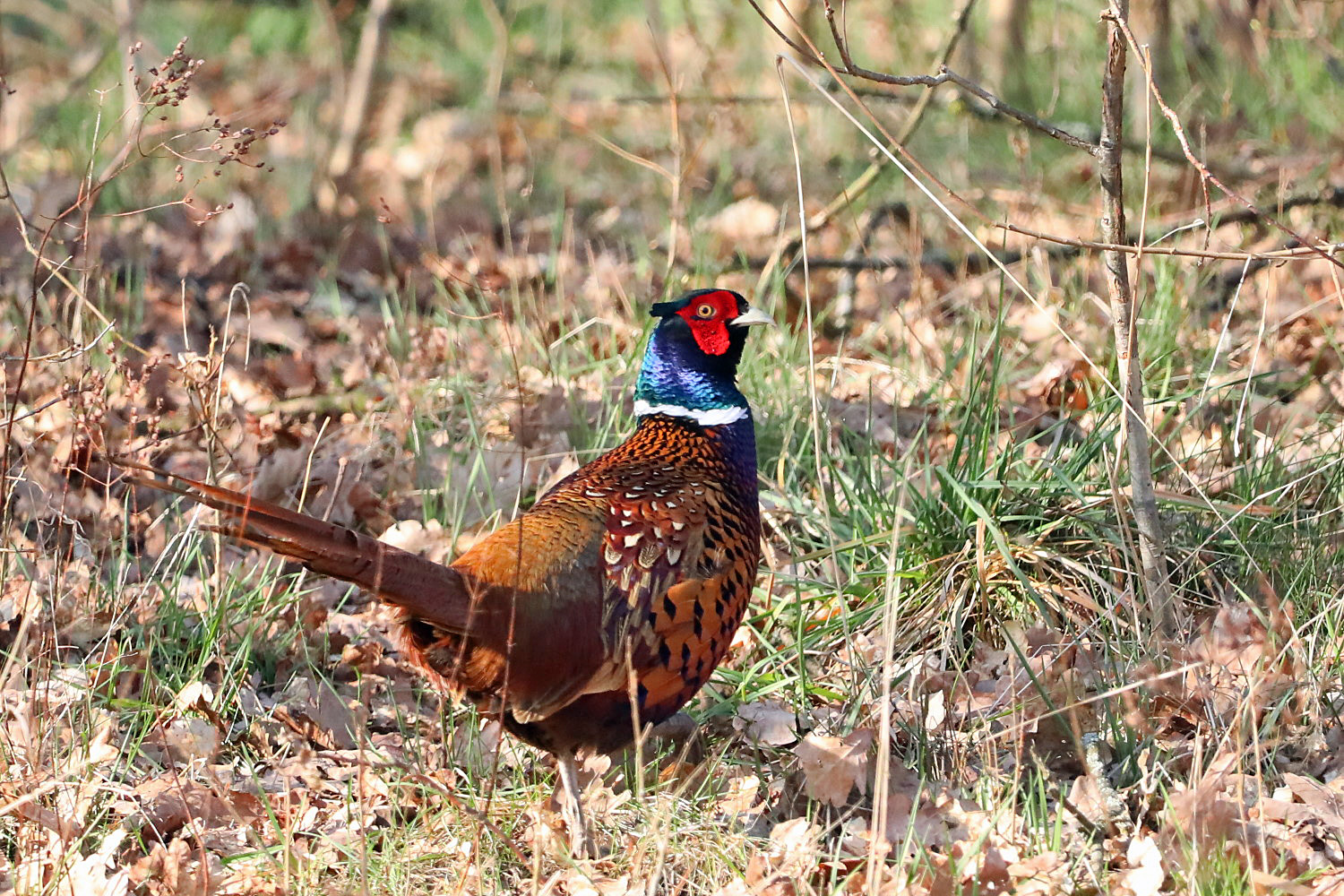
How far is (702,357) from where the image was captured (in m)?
3.39

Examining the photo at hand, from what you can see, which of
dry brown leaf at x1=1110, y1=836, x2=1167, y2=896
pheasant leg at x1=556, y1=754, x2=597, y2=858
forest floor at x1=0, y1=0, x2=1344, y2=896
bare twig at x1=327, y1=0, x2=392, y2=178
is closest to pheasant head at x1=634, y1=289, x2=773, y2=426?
forest floor at x1=0, y1=0, x2=1344, y2=896

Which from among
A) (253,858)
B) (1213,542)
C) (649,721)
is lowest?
(253,858)

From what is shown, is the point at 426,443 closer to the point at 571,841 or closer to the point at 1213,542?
the point at 571,841

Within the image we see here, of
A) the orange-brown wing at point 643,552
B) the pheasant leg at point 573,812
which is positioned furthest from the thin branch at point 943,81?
the pheasant leg at point 573,812

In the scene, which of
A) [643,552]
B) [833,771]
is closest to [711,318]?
[643,552]

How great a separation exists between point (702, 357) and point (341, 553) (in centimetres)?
132

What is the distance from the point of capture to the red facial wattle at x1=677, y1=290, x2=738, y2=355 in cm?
338

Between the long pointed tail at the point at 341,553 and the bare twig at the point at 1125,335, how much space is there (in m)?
1.45

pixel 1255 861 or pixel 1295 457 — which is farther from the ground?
pixel 1295 457

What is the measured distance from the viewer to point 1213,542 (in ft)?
11.4

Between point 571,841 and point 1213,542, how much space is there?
177 cm

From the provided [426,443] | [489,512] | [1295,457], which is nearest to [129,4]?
[426,443]

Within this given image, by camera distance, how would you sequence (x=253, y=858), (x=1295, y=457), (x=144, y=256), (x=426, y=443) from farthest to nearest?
1. (x=144, y=256)
2. (x=426, y=443)
3. (x=1295, y=457)
4. (x=253, y=858)

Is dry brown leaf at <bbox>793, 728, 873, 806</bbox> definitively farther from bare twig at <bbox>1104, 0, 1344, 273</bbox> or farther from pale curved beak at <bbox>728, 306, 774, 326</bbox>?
bare twig at <bbox>1104, 0, 1344, 273</bbox>
